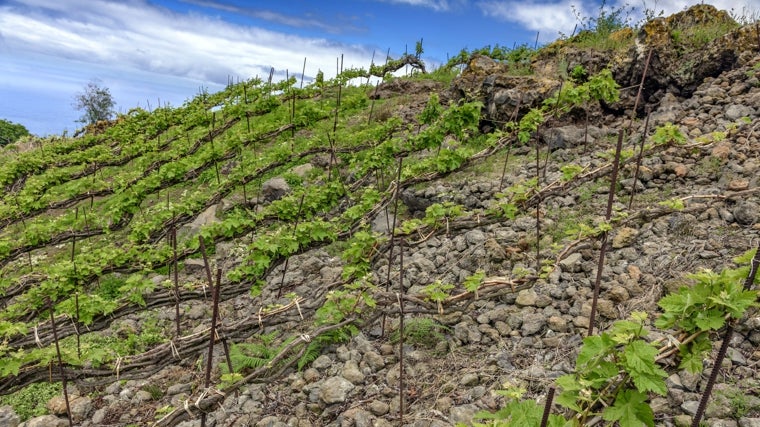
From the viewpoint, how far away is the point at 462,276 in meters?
5.71

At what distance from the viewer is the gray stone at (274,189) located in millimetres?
10781

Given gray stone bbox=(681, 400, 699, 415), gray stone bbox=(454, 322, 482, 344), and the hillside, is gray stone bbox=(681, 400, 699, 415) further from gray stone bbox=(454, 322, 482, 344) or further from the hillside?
gray stone bbox=(454, 322, 482, 344)

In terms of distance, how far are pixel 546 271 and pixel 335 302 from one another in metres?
2.41

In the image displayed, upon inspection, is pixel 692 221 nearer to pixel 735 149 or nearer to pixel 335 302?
pixel 735 149

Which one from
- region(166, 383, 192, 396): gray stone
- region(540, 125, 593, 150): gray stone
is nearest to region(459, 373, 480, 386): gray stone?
region(166, 383, 192, 396): gray stone

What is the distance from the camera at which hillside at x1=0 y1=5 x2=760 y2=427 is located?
3463 mm

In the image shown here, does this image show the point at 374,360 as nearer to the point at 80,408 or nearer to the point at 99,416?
the point at 99,416

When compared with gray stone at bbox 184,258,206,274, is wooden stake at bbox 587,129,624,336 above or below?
above

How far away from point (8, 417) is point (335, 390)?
4349 mm

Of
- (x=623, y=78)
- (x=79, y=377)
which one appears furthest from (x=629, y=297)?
(x=623, y=78)

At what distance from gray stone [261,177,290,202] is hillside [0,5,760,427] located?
0.06 meters

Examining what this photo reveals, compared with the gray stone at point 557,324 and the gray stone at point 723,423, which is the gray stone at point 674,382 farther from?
the gray stone at point 557,324

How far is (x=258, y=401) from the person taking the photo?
15.1 ft

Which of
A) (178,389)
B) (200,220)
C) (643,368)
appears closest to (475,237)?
(643,368)
